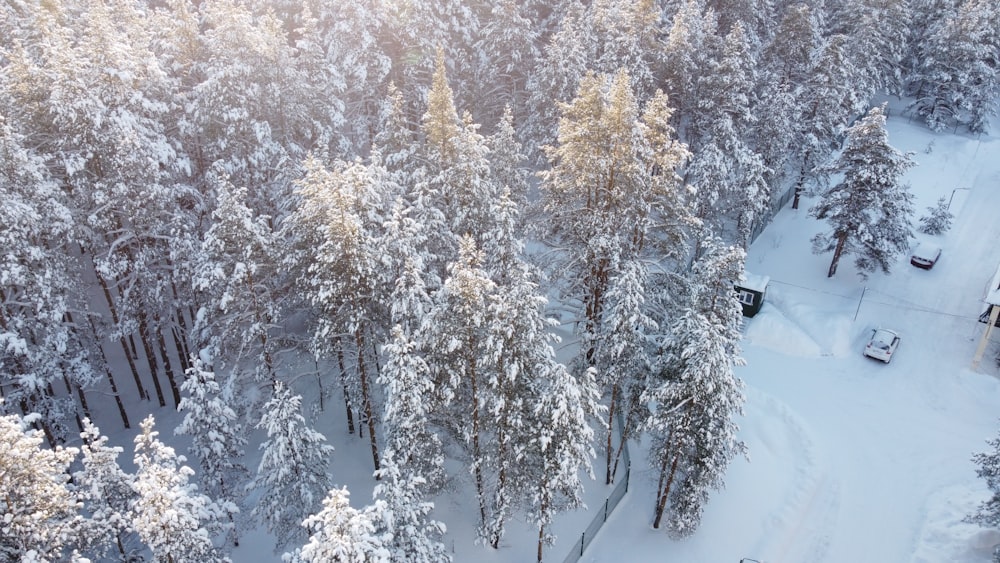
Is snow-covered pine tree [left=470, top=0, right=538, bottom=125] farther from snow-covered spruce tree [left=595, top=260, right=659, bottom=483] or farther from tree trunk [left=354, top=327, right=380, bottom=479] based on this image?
tree trunk [left=354, top=327, right=380, bottom=479]

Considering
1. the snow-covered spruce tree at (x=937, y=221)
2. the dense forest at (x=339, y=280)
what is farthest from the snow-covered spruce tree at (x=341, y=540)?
the snow-covered spruce tree at (x=937, y=221)

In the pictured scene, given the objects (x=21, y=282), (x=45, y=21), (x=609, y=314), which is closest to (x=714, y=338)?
(x=609, y=314)

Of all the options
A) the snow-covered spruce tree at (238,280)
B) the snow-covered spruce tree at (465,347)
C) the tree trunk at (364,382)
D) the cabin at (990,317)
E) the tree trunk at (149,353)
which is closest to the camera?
the snow-covered spruce tree at (465,347)

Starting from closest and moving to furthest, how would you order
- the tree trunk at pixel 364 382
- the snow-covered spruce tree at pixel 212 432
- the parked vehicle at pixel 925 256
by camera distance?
the snow-covered spruce tree at pixel 212 432
the tree trunk at pixel 364 382
the parked vehicle at pixel 925 256

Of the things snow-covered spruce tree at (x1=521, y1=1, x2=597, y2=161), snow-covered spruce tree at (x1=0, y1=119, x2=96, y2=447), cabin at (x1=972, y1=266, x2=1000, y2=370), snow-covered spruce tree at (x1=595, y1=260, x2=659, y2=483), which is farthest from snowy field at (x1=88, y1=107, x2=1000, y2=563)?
snow-covered spruce tree at (x1=521, y1=1, x2=597, y2=161)

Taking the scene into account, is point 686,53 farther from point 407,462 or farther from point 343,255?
point 407,462

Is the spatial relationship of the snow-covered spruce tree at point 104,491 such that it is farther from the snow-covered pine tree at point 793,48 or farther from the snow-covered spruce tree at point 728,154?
the snow-covered pine tree at point 793,48
